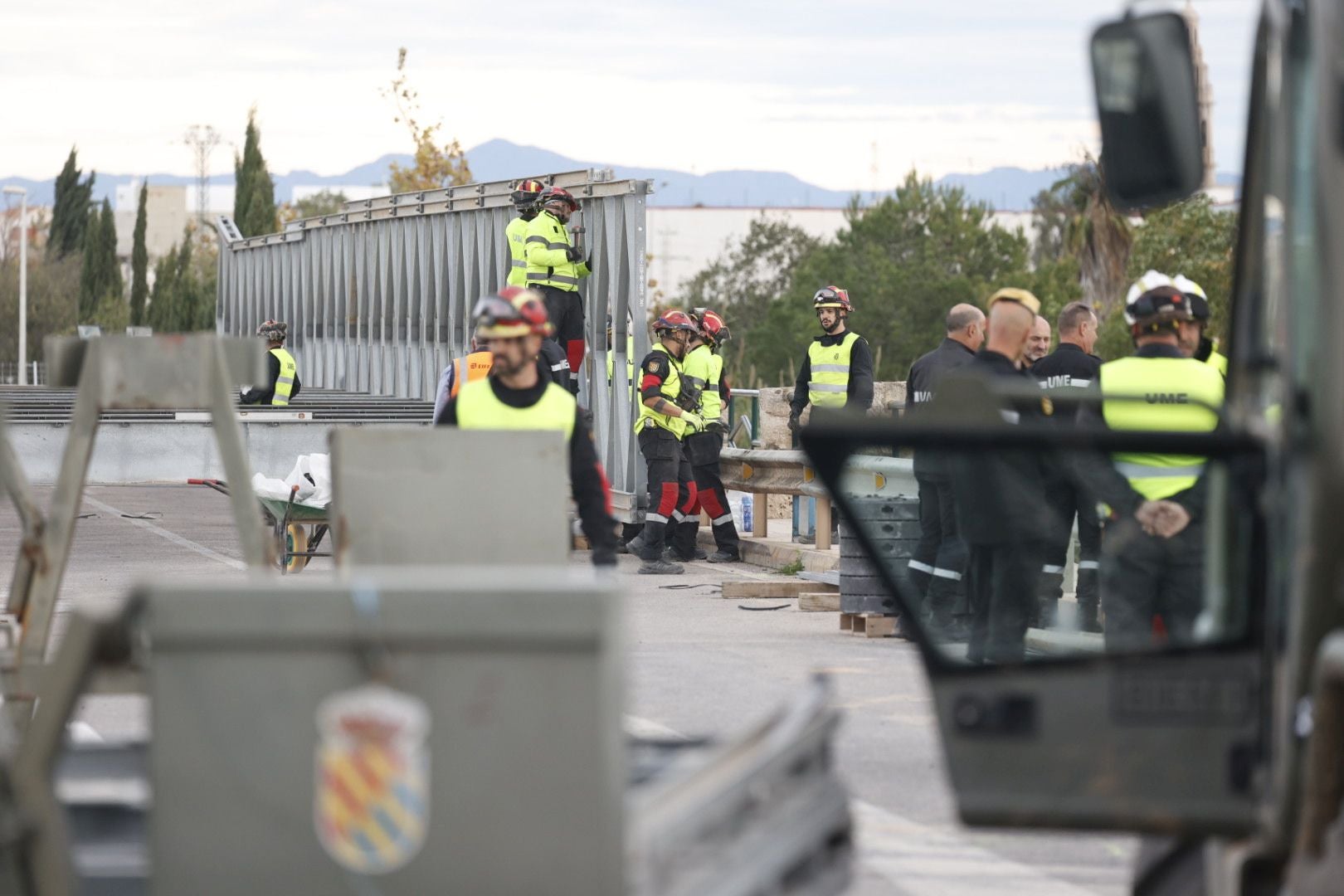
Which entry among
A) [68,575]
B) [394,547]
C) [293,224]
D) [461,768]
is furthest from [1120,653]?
[293,224]

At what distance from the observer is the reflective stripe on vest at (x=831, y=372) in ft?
56.4

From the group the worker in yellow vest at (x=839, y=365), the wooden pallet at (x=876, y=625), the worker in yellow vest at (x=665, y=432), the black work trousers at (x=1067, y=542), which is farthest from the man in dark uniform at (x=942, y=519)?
the worker in yellow vest at (x=665, y=432)

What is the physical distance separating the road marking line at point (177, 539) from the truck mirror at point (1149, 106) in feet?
36.9

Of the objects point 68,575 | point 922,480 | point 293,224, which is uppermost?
point 293,224

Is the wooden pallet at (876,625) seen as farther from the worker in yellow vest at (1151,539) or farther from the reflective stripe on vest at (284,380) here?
the reflective stripe on vest at (284,380)

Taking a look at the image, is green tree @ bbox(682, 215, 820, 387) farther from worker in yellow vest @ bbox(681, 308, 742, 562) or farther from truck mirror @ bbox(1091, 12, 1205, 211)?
truck mirror @ bbox(1091, 12, 1205, 211)

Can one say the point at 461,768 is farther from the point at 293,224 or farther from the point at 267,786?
the point at 293,224

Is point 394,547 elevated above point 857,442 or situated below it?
below

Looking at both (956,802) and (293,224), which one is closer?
(956,802)

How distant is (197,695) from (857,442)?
4.56 feet

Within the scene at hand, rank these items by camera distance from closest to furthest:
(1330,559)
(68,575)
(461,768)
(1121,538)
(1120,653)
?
1. (461,768)
2. (1330,559)
3. (1120,653)
4. (1121,538)
5. (68,575)

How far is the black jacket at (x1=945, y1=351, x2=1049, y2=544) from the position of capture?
181 inches

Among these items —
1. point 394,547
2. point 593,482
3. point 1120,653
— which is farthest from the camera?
point 593,482

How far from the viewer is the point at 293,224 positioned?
104 feet
